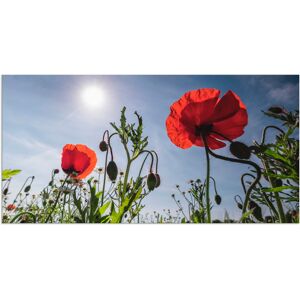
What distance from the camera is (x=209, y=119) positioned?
1299mm

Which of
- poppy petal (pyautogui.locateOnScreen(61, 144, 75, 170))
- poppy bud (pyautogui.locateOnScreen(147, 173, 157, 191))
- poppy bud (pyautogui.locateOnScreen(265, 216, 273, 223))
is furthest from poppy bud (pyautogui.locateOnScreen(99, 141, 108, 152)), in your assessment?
poppy bud (pyautogui.locateOnScreen(265, 216, 273, 223))

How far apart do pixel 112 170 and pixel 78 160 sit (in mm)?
160

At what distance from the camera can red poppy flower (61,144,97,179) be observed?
1563 mm

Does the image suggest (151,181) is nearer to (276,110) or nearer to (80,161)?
(80,161)

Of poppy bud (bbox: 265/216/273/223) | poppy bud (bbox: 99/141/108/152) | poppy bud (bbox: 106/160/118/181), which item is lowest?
poppy bud (bbox: 265/216/273/223)

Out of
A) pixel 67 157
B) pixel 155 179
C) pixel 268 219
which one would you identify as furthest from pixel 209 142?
pixel 67 157

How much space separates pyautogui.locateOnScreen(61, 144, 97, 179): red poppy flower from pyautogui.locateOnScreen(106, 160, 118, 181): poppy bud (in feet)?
0.25

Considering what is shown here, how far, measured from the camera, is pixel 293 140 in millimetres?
1392

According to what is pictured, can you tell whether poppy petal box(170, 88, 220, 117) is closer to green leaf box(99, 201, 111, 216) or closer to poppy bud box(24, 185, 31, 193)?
green leaf box(99, 201, 111, 216)

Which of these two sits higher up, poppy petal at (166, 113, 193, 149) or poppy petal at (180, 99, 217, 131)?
poppy petal at (180, 99, 217, 131)
